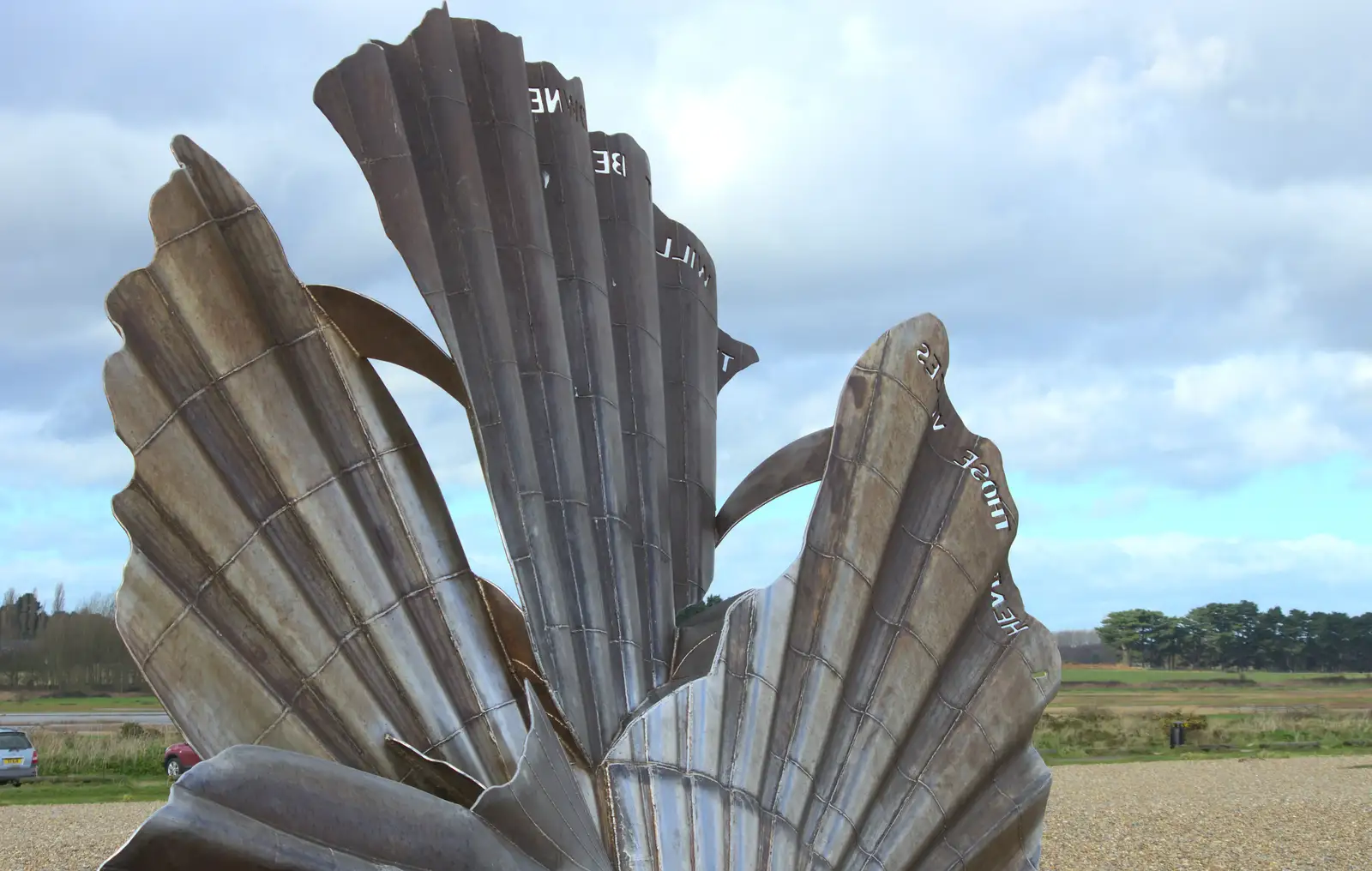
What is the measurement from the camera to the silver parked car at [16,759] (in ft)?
61.0

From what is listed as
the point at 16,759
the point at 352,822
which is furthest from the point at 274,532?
the point at 16,759

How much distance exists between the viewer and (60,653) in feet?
97.7

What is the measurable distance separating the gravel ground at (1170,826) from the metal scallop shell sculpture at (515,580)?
24.4 feet

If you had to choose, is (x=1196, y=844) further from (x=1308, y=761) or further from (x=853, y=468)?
(x=1308, y=761)

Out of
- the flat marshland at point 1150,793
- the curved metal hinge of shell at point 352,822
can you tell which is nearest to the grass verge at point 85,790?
the flat marshland at point 1150,793

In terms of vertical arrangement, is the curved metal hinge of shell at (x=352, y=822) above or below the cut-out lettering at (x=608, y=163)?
below

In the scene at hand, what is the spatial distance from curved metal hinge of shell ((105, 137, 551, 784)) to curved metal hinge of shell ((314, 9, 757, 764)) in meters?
0.42

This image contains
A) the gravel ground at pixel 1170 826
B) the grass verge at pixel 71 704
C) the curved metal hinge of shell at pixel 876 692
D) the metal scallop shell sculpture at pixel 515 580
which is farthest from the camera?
the grass verge at pixel 71 704

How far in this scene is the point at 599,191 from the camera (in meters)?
6.75

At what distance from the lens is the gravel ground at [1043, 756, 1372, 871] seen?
12414 mm

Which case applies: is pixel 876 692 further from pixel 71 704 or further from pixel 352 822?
pixel 71 704

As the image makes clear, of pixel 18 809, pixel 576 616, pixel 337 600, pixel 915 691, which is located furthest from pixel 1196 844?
pixel 18 809

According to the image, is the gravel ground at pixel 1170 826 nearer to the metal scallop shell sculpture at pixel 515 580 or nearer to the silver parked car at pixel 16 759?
the silver parked car at pixel 16 759

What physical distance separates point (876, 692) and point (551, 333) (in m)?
2.03
